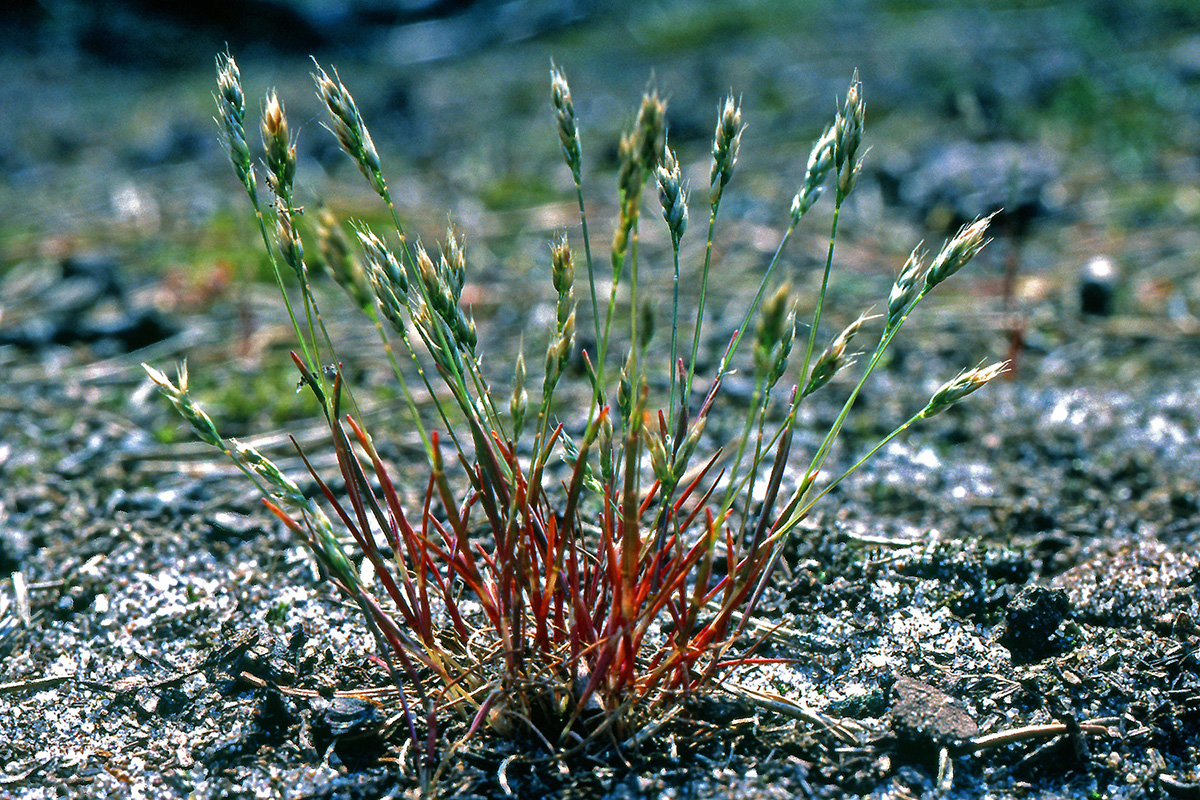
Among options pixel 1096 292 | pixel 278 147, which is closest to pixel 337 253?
pixel 278 147

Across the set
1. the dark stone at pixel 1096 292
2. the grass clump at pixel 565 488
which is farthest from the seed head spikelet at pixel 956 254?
the dark stone at pixel 1096 292

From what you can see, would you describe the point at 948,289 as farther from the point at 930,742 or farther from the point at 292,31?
the point at 292,31

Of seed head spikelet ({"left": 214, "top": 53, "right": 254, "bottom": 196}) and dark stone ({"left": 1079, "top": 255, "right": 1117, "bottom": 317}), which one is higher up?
dark stone ({"left": 1079, "top": 255, "right": 1117, "bottom": 317})

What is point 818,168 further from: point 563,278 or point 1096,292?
point 1096,292

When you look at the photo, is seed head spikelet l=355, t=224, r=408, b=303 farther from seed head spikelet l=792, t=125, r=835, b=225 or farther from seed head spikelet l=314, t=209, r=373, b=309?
seed head spikelet l=792, t=125, r=835, b=225

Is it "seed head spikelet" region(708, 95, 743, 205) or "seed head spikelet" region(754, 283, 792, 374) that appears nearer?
"seed head spikelet" region(754, 283, 792, 374)

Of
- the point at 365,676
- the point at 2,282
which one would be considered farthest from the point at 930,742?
the point at 2,282

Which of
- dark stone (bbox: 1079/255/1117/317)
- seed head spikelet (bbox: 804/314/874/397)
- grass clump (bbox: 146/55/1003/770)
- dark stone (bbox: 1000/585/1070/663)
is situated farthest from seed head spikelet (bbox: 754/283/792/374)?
dark stone (bbox: 1079/255/1117/317)
